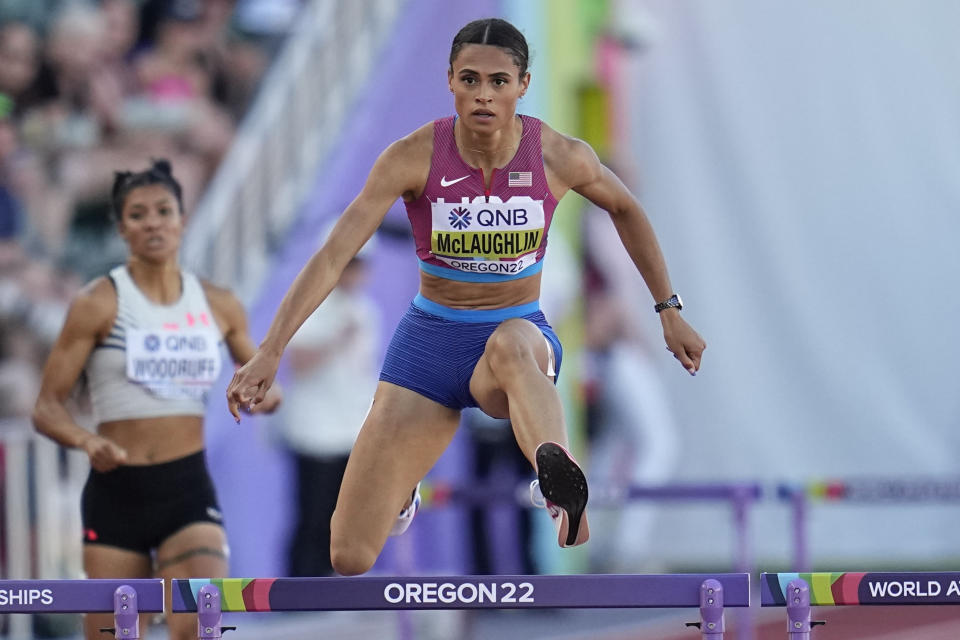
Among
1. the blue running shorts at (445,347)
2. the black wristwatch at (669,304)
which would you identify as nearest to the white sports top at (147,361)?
the blue running shorts at (445,347)

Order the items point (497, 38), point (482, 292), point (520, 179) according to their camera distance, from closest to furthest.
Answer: point (497, 38) < point (520, 179) < point (482, 292)

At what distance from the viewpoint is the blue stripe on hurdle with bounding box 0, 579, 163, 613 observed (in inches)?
187

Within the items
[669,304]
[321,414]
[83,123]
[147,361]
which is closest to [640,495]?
[321,414]

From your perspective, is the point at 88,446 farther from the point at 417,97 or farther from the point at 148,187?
the point at 417,97

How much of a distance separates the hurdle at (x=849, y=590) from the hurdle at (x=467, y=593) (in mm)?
113

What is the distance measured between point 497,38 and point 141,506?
214 cm

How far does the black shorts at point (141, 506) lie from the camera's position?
19.6ft

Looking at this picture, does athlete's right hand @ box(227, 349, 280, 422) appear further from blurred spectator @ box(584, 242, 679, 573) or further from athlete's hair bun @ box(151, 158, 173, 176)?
blurred spectator @ box(584, 242, 679, 573)

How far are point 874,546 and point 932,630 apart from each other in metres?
2.66

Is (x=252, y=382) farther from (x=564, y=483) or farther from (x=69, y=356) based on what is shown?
(x=69, y=356)

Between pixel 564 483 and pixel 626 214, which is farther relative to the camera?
pixel 626 214

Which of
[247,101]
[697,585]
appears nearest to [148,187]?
[697,585]

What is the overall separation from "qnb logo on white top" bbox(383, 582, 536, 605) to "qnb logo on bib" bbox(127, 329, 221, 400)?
1.65m

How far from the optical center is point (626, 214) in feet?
18.2
